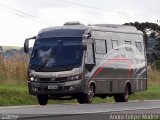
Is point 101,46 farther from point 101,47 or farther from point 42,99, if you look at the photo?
point 42,99

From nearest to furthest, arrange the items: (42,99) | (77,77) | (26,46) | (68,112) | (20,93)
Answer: (68,112), (77,77), (42,99), (26,46), (20,93)

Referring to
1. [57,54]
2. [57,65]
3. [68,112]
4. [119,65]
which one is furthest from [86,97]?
[68,112]

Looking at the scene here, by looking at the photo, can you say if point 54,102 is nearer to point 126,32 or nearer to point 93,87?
point 93,87

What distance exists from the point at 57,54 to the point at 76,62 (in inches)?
31.5

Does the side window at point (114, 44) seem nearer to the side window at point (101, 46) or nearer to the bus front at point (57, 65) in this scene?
the side window at point (101, 46)

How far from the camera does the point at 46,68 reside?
26.8 m

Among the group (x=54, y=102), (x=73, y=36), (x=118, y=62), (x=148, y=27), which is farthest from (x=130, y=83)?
(x=148, y=27)

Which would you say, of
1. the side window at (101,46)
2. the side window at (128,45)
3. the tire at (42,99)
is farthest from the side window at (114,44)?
the tire at (42,99)

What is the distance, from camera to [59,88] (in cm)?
2647

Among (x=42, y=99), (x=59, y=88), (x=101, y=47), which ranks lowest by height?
(x=42, y=99)

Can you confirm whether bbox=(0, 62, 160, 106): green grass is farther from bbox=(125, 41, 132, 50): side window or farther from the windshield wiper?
bbox=(125, 41, 132, 50): side window

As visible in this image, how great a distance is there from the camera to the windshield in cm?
2673

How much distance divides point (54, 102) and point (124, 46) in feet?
13.1

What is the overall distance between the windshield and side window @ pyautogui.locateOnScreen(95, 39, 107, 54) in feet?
5.37
